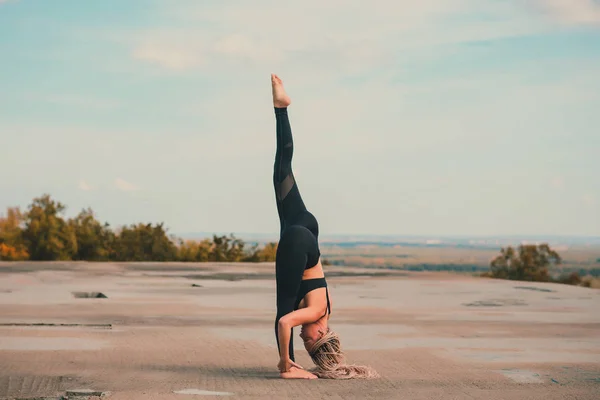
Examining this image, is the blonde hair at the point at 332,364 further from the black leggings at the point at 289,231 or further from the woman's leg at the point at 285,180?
the woman's leg at the point at 285,180

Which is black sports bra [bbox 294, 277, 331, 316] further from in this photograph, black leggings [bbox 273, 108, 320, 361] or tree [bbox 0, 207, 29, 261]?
tree [bbox 0, 207, 29, 261]

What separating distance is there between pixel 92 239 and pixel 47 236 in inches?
76.8

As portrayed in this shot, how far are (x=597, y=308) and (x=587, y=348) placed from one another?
7.37 meters

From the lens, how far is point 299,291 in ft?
34.7

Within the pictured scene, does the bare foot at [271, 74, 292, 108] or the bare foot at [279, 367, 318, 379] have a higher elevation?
the bare foot at [271, 74, 292, 108]

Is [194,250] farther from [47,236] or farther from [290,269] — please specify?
[290,269]

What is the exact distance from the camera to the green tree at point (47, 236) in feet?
133

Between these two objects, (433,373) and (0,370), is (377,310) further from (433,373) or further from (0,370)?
(0,370)

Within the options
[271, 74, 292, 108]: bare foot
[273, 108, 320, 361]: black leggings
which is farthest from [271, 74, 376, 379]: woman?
[271, 74, 292, 108]: bare foot

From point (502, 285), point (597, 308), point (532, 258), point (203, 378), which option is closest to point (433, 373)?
point (203, 378)

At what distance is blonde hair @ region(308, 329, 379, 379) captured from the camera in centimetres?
1030

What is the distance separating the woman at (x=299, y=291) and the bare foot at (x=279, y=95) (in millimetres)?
320

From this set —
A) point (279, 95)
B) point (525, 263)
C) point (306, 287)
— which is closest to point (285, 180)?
point (279, 95)

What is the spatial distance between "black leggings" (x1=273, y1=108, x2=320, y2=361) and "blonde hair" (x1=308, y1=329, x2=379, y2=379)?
1.00 ft
